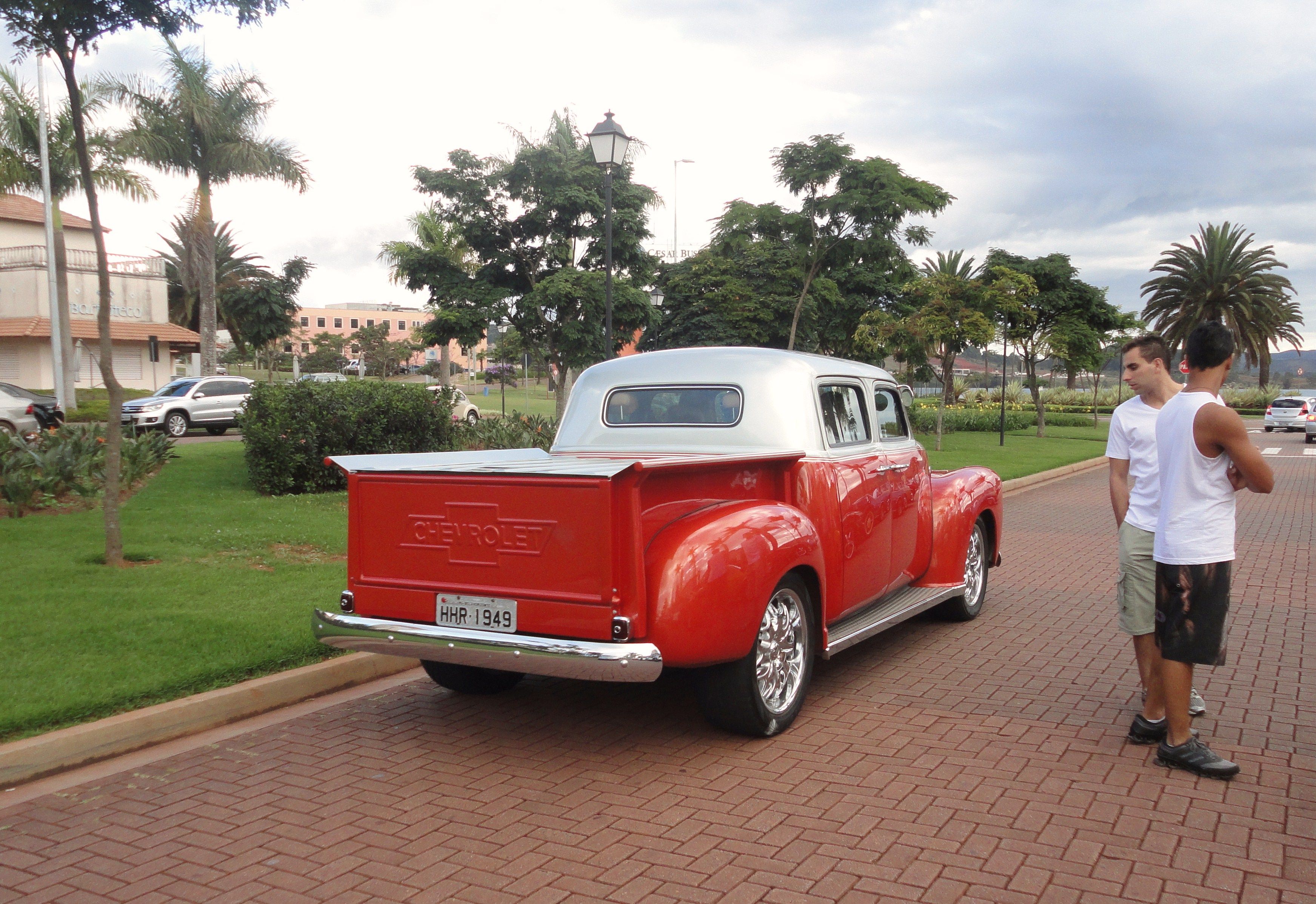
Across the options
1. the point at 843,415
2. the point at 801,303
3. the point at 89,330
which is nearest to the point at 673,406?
the point at 843,415

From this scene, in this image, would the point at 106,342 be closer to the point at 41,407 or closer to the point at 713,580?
the point at 713,580

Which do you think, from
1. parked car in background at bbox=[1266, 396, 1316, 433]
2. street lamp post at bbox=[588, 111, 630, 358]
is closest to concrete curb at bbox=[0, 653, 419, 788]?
street lamp post at bbox=[588, 111, 630, 358]

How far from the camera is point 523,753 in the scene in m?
4.80

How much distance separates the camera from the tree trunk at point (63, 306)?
28562mm

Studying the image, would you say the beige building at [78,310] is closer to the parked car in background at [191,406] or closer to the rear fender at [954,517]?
the parked car in background at [191,406]

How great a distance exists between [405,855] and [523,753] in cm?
115

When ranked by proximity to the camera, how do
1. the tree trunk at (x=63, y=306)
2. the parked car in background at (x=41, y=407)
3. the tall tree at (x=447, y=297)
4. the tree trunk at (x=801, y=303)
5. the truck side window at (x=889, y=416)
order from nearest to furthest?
the truck side window at (x=889, y=416) → the parked car in background at (x=41, y=407) → the tall tree at (x=447, y=297) → the tree trunk at (x=63, y=306) → the tree trunk at (x=801, y=303)

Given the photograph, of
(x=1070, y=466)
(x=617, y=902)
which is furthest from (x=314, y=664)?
(x=1070, y=466)

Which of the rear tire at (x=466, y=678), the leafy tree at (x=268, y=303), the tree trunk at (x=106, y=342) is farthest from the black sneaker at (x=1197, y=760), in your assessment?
the leafy tree at (x=268, y=303)

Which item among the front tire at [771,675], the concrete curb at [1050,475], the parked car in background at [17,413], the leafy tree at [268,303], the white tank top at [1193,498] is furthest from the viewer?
the leafy tree at [268,303]

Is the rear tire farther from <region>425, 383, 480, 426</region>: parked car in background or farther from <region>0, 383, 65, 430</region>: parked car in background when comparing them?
<region>0, 383, 65, 430</region>: parked car in background

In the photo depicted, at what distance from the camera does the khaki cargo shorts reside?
4.88 metres

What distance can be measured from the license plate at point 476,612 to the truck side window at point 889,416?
9.93 ft

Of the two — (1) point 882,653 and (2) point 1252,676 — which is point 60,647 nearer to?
(1) point 882,653
